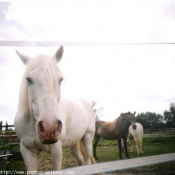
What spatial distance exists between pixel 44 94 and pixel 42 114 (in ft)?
0.36

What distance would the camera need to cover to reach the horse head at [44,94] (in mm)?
843

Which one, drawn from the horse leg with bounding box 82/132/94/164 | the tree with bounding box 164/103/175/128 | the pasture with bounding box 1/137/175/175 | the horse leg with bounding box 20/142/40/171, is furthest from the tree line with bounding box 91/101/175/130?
the horse leg with bounding box 20/142/40/171

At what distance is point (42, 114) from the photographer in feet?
2.77

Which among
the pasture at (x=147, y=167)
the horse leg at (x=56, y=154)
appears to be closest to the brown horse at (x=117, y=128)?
the pasture at (x=147, y=167)

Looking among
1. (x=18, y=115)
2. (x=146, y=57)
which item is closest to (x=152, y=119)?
(x=146, y=57)

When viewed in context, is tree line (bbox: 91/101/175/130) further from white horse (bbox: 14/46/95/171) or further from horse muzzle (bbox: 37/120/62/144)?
horse muzzle (bbox: 37/120/62/144)

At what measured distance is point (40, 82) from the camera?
0.93 meters

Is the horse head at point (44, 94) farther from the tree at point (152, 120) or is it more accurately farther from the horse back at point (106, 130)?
the horse back at point (106, 130)

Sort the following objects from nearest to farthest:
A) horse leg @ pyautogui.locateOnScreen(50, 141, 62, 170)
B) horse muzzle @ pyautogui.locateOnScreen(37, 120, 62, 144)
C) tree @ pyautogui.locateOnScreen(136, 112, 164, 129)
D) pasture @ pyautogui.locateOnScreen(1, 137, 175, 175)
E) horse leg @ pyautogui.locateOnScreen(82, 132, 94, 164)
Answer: horse muzzle @ pyautogui.locateOnScreen(37, 120, 62, 144)
horse leg @ pyautogui.locateOnScreen(50, 141, 62, 170)
pasture @ pyautogui.locateOnScreen(1, 137, 175, 175)
horse leg @ pyautogui.locateOnScreen(82, 132, 94, 164)
tree @ pyautogui.locateOnScreen(136, 112, 164, 129)

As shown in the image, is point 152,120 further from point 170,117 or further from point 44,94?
point 44,94

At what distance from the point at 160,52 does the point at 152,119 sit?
895 mm

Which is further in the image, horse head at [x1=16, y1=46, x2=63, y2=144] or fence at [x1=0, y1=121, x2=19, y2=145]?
fence at [x1=0, y1=121, x2=19, y2=145]

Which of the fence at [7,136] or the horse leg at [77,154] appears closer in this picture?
the fence at [7,136]

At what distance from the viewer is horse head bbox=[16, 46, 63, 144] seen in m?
0.84
